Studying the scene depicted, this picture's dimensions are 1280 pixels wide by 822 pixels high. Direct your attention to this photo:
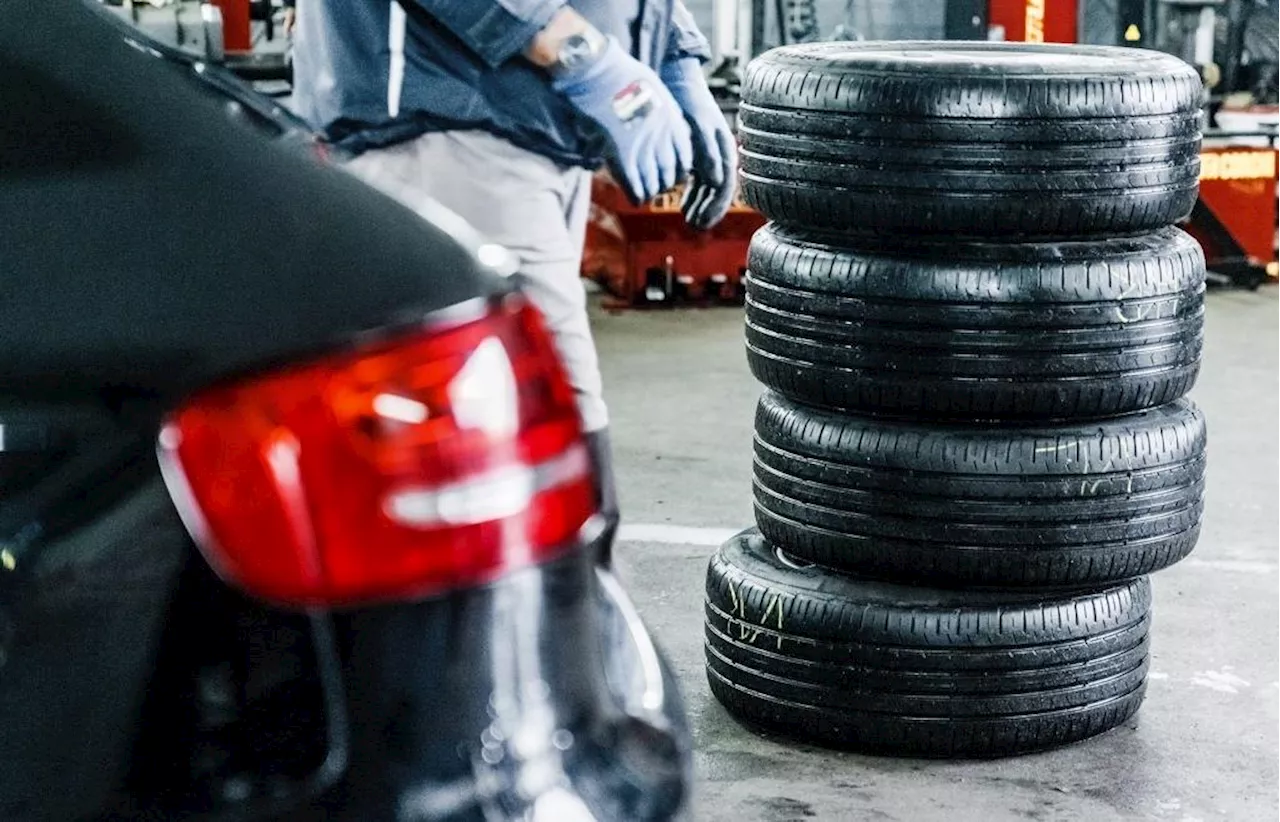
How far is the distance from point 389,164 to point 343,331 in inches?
73.5

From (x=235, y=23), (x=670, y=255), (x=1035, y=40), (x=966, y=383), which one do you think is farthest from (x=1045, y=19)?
(x=966, y=383)

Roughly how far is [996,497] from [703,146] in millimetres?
891

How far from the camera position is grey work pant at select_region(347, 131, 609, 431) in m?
2.99

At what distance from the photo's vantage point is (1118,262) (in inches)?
116

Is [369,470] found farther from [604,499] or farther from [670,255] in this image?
[670,255]

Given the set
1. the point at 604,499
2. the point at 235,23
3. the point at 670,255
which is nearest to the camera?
the point at 604,499

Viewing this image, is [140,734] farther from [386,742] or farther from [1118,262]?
[1118,262]

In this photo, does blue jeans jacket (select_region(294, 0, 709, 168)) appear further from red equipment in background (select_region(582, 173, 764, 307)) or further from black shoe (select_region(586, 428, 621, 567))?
red equipment in background (select_region(582, 173, 764, 307))

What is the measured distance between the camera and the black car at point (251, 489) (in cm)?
117

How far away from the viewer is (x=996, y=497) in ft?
9.69

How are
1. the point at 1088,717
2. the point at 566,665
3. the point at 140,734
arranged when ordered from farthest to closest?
the point at 1088,717 < the point at 566,665 < the point at 140,734

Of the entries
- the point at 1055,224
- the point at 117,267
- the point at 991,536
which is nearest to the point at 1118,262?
the point at 1055,224

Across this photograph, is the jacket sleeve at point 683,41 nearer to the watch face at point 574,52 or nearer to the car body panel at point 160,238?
the watch face at point 574,52

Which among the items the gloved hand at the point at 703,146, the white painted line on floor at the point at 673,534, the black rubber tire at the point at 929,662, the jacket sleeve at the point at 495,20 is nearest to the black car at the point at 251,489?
the jacket sleeve at the point at 495,20
